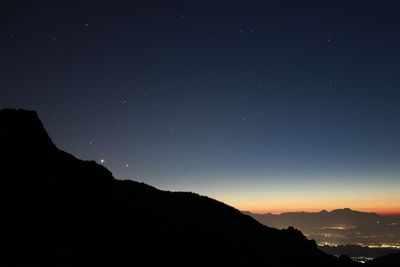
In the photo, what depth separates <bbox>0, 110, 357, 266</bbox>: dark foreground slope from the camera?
23516 millimetres

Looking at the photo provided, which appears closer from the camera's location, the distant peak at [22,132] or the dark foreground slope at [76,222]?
the dark foreground slope at [76,222]

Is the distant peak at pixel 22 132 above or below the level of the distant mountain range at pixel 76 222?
above

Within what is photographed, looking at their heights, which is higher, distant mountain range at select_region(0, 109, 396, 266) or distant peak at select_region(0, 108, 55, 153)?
distant peak at select_region(0, 108, 55, 153)

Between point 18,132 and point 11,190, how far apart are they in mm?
7303

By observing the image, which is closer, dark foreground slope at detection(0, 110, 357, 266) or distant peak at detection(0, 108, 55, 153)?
dark foreground slope at detection(0, 110, 357, 266)

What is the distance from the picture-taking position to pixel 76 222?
90.4 ft

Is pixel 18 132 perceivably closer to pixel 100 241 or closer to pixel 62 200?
pixel 62 200

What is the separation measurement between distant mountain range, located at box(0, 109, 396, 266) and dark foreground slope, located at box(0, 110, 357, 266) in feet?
0.20

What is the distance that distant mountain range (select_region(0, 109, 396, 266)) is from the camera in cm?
2353

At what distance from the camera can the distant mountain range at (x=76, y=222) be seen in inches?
926

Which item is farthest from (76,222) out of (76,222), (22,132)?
(22,132)

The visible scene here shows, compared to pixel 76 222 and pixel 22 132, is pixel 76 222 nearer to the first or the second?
pixel 76 222

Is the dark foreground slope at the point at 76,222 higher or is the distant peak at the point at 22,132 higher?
the distant peak at the point at 22,132

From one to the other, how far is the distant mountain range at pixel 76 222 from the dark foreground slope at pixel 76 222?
62 mm
